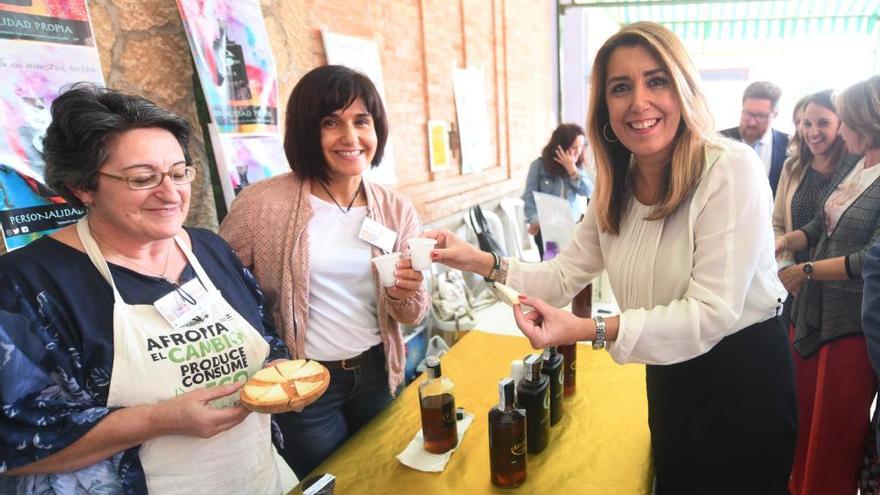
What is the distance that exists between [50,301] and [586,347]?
1.81 meters

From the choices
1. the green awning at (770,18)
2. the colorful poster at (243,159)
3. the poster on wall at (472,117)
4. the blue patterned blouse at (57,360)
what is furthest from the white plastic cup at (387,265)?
the green awning at (770,18)

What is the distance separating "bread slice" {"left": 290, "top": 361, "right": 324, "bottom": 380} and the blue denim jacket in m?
3.04

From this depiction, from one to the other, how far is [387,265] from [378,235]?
0.81 feet

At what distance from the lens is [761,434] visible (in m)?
1.22

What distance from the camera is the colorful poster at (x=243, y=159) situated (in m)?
1.88

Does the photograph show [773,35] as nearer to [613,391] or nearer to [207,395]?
[613,391]

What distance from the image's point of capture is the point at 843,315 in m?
2.04

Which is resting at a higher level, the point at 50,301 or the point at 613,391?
the point at 50,301

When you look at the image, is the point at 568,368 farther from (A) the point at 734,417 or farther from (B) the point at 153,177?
(B) the point at 153,177

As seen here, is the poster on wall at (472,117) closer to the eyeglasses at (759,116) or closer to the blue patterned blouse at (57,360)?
the eyeglasses at (759,116)

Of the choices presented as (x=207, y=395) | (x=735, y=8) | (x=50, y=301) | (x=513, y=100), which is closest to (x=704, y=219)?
(x=207, y=395)

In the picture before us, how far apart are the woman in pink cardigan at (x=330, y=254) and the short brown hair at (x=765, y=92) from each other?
105 inches

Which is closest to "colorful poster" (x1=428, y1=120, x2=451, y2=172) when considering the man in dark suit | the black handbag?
the black handbag

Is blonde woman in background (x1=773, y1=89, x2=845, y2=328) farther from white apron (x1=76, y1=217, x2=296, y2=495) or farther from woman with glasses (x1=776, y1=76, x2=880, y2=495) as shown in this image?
white apron (x1=76, y1=217, x2=296, y2=495)
